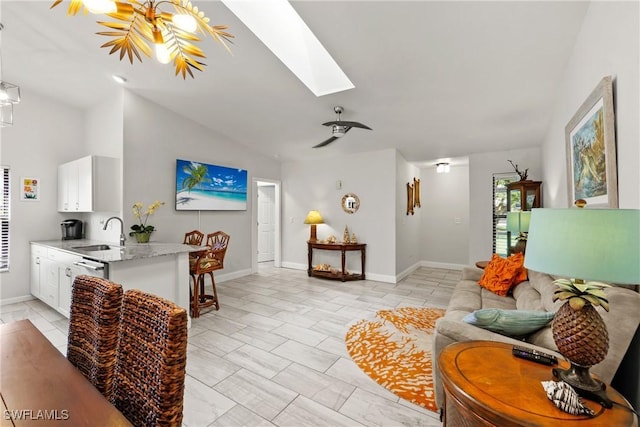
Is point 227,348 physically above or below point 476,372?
below

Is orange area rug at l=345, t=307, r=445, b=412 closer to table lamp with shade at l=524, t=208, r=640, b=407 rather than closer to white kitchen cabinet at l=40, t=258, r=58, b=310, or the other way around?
table lamp with shade at l=524, t=208, r=640, b=407

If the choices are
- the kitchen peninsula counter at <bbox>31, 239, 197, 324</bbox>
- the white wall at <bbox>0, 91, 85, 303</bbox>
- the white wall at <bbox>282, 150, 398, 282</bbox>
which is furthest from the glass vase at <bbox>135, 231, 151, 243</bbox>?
the white wall at <bbox>282, 150, 398, 282</bbox>

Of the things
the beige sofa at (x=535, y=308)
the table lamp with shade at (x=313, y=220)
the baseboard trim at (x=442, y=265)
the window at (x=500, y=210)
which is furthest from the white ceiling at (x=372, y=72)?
the baseboard trim at (x=442, y=265)

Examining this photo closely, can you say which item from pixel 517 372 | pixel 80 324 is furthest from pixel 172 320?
pixel 517 372

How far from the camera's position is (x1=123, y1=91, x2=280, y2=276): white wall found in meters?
3.93

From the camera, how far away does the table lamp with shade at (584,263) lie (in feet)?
3.01

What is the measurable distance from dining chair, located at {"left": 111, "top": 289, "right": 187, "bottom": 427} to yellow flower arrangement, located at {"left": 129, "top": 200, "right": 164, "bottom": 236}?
3369 mm

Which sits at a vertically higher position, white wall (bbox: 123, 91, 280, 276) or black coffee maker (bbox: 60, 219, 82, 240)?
white wall (bbox: 123, 91, 280, 276)

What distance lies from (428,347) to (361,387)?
950mm

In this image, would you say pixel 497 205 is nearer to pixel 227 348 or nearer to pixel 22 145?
pixel 227 348

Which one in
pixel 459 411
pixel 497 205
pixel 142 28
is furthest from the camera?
pixel 497 205

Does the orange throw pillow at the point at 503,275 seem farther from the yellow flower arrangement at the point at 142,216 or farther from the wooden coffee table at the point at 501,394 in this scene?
the yellow flower arrangement at the point at 142,216

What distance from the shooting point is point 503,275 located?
2984 mm

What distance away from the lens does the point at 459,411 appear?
3.68 ft
